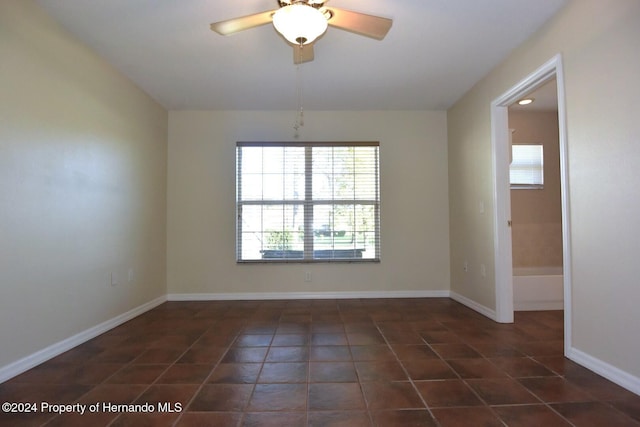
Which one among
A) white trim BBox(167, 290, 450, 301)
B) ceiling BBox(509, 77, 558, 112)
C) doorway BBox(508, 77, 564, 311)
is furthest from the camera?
doorway BBox(508, 77, 564, 311)

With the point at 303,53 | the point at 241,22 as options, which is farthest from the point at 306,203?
the point at 241,22

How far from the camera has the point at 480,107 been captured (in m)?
3.29

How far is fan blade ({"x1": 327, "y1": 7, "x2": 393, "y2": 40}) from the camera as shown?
1838 mm

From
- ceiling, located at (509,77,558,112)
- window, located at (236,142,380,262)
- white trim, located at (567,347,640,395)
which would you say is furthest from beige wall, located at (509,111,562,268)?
white trim, located at (567,347,640,395)

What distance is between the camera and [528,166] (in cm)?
423

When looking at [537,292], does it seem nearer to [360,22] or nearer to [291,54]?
[360,22]

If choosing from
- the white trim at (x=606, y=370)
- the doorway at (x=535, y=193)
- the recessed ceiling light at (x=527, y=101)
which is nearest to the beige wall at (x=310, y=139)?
the recessed ceiling light at (x=527, y=101)

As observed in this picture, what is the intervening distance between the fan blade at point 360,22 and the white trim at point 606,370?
228 centimetres

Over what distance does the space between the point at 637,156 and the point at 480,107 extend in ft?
5.80

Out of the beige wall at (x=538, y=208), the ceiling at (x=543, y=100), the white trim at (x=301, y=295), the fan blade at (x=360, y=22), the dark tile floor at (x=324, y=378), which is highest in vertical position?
the ceiling at (x=543, y=100)

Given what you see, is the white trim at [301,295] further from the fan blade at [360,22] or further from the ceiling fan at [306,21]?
the fan blade at [360,22]

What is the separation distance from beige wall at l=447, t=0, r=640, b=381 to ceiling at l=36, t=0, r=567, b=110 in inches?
12.6

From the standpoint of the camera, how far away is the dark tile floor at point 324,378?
154cm

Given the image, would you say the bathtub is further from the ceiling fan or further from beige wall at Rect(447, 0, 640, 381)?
the ceiling fan
